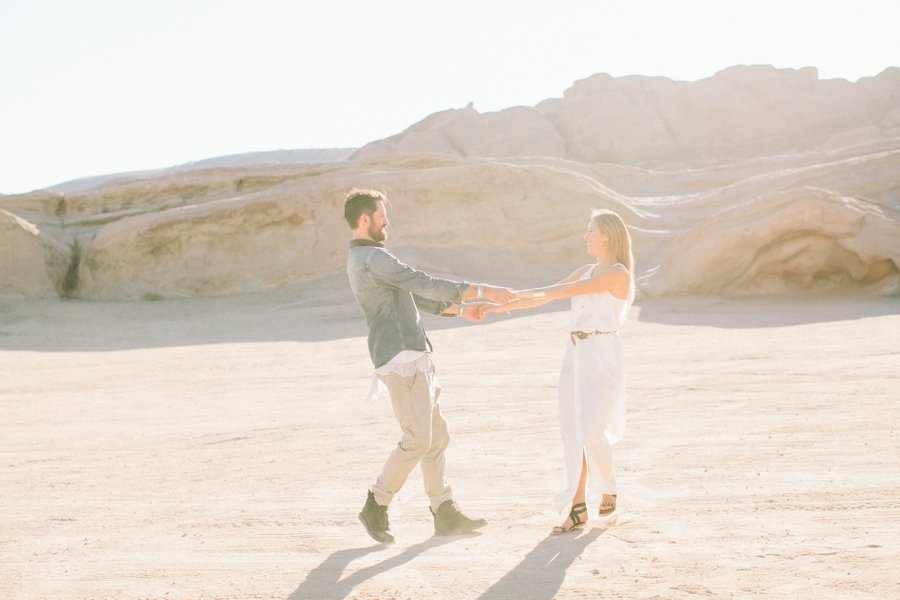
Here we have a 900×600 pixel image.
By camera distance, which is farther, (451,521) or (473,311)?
(473,311)

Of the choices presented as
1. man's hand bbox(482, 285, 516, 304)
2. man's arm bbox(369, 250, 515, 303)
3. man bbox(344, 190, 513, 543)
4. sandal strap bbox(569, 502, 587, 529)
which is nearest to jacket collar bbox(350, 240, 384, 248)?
man bbox(344, 190, 513, 543)

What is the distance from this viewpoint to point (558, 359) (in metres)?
12.2

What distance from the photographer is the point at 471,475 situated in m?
6.58

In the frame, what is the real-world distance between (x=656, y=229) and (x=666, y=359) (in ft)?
33.9

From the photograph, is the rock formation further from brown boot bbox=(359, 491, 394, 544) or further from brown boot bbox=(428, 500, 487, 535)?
brown boot bbox=(359, 491, 394, 544)

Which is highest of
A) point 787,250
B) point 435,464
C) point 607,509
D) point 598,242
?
point 598,242

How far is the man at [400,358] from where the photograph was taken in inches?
203

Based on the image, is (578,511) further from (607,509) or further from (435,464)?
(435,464)

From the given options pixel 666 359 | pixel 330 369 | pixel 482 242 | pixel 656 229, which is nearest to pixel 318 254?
pixel 482 242

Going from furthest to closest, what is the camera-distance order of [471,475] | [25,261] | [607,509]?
[25,261] < [471,475] < [607,509]

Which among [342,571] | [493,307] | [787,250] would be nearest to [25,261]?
[787,250]

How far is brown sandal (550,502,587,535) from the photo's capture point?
5.15 m

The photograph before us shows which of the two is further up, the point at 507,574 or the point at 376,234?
the point at 376,234

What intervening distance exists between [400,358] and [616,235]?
1300 millimetres
